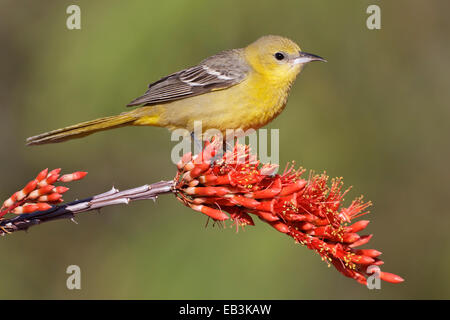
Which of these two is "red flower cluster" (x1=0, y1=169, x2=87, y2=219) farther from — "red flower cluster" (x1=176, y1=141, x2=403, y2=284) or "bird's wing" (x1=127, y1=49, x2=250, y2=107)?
"bird's wing" (x1=127, y1=49, x2=250, y2=107)

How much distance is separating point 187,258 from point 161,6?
306cm

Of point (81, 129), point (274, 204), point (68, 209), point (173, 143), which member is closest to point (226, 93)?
point (81, 129)

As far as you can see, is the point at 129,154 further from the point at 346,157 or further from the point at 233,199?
the point at 233,199

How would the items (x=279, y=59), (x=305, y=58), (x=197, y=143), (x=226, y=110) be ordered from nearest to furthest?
(x=226, y=110) < (x=197, y=143) < (x=305, y=58) < (x=279, y=59)

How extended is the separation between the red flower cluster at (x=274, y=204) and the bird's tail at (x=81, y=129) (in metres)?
1.14

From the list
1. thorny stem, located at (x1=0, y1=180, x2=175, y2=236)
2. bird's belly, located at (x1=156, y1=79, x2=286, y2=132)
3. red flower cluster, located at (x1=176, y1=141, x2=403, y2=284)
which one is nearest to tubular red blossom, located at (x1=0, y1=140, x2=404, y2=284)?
red flower cluster, located at (x1=176, y1=141, x2=403, y2=284)

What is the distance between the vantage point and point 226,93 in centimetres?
507

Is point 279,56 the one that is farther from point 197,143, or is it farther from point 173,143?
point 173,143

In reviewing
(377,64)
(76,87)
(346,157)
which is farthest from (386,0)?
(76,87)

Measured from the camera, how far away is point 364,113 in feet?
23.6

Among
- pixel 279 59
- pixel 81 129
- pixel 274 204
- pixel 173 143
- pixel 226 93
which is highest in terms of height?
pixel 279 59

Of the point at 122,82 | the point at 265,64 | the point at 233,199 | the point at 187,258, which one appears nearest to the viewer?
A: the point at 233,199

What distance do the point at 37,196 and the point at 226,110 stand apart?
2220mm

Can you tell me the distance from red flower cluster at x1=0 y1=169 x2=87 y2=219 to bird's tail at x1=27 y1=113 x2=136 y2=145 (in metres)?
1.05
